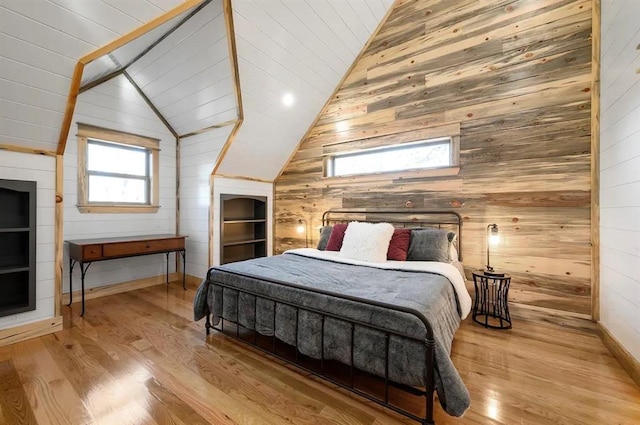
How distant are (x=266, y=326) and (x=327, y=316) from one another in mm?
582

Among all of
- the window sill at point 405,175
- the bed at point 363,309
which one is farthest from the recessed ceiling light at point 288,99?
the bed at point 363,309

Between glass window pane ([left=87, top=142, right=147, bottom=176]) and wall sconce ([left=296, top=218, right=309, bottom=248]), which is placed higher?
glass window pane ([left=87, top=142, right=147, bottom=176])

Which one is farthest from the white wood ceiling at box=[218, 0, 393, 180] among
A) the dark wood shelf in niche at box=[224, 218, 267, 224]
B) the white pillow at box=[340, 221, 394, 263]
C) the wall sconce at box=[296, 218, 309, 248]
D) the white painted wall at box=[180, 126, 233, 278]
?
the white pillow at box=[340, 221, 394, 263]

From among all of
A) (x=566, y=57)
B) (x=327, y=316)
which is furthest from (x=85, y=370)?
(x=566, y=57)

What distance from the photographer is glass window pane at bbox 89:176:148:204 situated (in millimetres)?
3432

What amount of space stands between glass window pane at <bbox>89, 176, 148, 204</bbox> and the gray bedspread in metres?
2.25

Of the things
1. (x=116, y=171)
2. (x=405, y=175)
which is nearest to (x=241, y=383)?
(x=405, y=175)

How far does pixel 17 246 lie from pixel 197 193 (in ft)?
6.05

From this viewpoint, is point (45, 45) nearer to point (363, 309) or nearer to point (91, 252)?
point (91, 252)

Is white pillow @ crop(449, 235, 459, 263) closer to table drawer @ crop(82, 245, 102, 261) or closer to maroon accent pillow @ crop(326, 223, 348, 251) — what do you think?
maroon accent pillow @ crop(326, 223, 348, 251)

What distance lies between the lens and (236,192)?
4.07 metres

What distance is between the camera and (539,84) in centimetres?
264

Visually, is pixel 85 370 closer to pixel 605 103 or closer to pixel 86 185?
pixel 86 185

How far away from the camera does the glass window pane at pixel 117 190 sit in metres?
3.43
